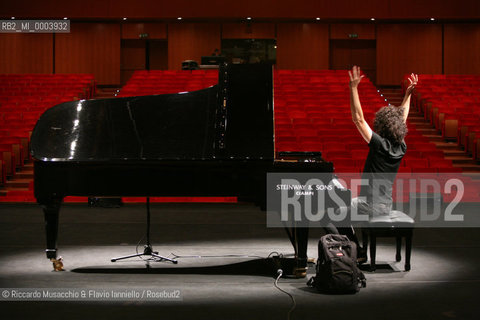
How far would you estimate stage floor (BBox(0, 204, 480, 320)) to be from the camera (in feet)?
9.86

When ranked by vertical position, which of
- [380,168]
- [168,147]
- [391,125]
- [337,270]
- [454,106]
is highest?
[454,106]

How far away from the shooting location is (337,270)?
338 cm

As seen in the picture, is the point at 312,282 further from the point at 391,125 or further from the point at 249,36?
the point at 249,36

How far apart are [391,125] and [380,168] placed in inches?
11.9

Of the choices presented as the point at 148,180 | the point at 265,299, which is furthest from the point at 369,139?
the point at 148,180

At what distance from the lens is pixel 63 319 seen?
285cm

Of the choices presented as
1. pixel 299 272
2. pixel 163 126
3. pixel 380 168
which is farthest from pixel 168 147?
pixel 380 168

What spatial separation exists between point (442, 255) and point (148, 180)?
2.47 metres

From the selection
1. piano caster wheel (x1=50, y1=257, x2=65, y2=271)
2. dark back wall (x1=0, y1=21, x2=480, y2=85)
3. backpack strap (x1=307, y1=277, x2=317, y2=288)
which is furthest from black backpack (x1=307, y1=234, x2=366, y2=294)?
dark back wall (x1=0, y1=21, x2=480, y2=85)

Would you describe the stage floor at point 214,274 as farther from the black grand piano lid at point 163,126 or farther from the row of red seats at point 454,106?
the row of red seats at point 454,106

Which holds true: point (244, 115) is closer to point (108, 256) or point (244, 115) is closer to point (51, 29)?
point (108, 256)

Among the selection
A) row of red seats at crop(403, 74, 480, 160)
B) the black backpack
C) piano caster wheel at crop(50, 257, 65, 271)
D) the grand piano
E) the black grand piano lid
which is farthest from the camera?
row of red seats at crop(403, 74, 480, 160)

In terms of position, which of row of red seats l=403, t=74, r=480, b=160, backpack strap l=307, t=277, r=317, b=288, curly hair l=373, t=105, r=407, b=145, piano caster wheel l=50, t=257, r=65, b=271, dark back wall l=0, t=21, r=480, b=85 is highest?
dark back wall l=0, t=21, r=480, b=85

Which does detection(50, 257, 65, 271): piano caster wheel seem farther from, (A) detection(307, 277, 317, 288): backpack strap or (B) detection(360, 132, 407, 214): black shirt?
(B) detection(360, 132, 407, 214): black shirt
